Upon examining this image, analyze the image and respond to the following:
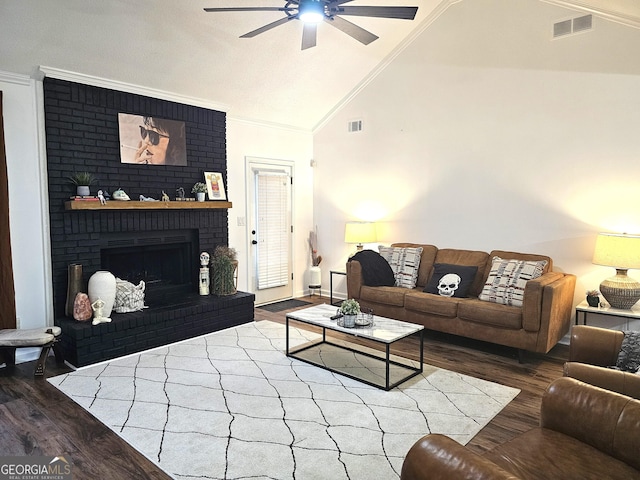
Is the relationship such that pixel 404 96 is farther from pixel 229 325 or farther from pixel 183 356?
pixel 183 356

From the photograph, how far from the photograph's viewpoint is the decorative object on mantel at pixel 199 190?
516 cm

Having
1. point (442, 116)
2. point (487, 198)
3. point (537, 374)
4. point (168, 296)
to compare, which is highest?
point (442, 116)

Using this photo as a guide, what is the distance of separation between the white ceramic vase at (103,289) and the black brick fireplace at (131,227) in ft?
0.45

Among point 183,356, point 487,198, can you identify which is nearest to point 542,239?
point 487,198

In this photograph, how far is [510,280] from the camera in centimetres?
424

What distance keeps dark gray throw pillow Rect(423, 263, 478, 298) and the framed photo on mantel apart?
2735mm

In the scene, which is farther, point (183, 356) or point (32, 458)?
point (183, 356)

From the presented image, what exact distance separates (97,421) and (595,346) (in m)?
3.27

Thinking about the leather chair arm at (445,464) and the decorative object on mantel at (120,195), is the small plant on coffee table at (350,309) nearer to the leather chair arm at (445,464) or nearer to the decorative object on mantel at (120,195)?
the leather chair arm at (445,464)

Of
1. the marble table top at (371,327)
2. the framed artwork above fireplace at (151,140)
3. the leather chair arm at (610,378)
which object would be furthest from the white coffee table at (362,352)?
the framed artwork above fireplace at (151,140)

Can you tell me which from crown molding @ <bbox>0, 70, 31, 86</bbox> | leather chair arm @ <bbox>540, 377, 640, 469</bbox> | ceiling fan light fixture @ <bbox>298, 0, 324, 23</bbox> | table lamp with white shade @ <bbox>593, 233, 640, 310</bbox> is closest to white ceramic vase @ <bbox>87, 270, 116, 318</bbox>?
crown molding @ <bbox>0, 70, 31, 86</bbox>

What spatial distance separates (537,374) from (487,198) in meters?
2.06

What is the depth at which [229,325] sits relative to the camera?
5008mm

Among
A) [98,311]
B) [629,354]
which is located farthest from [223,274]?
[629,354]
